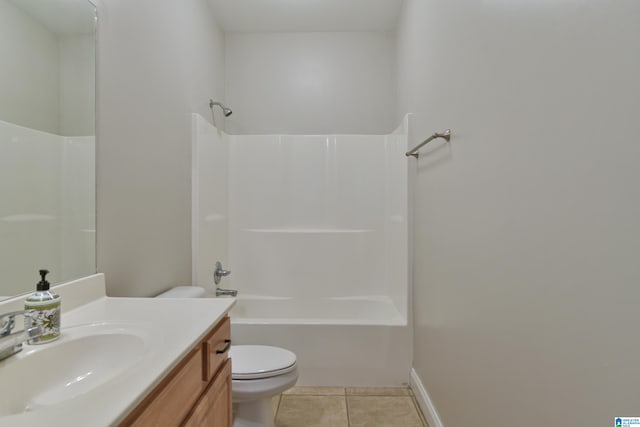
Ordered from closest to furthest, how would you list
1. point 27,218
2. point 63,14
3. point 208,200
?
1. point 27,218
2. point 63,14
3. point 208,200

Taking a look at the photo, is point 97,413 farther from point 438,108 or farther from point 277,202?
point 277,202

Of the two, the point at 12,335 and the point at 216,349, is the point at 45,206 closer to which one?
the point at 12,335

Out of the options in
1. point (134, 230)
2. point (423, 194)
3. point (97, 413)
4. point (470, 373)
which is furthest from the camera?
point (423, 194)

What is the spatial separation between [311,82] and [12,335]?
2.78 metres

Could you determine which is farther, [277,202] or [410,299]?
[277,202]

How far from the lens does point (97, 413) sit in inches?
21.7

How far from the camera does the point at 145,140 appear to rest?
161cm

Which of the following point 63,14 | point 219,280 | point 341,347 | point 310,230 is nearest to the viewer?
point 63,14

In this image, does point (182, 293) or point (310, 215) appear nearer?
point (182, 293)

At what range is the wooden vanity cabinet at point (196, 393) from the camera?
2.32 feet

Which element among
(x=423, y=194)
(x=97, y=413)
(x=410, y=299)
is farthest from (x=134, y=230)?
(x=410, y=299)

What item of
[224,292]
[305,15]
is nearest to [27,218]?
[224,292]

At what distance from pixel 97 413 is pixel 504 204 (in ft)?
3.60

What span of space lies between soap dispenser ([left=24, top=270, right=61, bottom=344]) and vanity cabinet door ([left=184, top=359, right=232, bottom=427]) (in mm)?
405
